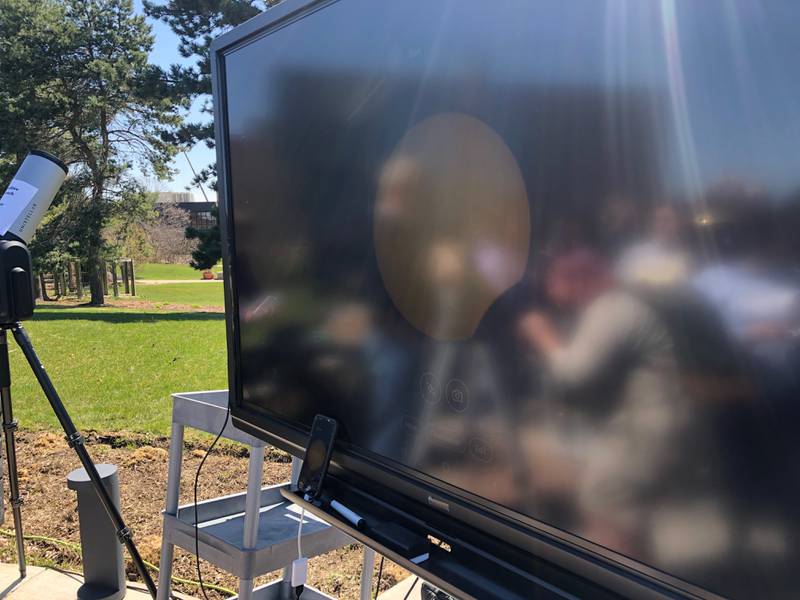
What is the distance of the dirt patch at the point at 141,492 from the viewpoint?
2559 mm

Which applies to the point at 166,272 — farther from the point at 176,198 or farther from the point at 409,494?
the point at 409,494

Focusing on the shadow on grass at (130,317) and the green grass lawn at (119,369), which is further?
the shadow on grass at (130,317)

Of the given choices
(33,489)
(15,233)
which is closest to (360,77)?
(15,233)

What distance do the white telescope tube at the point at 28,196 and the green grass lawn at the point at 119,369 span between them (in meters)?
2.21

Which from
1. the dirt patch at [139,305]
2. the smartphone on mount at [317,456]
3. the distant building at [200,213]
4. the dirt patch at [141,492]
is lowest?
the dirt patch at [141,492]

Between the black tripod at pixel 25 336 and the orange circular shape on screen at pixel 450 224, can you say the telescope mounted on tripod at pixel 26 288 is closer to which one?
the black tripod at pixel 25 336

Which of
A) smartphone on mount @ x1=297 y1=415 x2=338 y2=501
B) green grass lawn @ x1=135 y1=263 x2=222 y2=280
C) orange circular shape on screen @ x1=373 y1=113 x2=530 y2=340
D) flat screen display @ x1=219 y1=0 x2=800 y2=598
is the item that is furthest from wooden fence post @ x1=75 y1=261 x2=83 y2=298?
orange circular shape on screen @ x1=373 y1=113 x2=530 y2=340

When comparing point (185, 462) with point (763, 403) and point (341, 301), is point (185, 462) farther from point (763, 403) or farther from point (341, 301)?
point (763, 403)

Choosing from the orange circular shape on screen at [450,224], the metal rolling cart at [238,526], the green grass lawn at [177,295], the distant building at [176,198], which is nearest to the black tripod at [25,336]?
the metal rolling cart at [238,526]

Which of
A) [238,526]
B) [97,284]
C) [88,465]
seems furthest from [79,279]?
[238,526]

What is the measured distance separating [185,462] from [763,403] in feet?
11.2

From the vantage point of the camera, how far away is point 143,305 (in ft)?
51.8

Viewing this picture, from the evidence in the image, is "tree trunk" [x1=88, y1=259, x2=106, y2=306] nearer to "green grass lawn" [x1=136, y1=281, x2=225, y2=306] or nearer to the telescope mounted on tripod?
"green grass lawn" [x1=136, y1=281, x2=225, y2=306]

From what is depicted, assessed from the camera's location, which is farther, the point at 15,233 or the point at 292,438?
the point at 15,233
